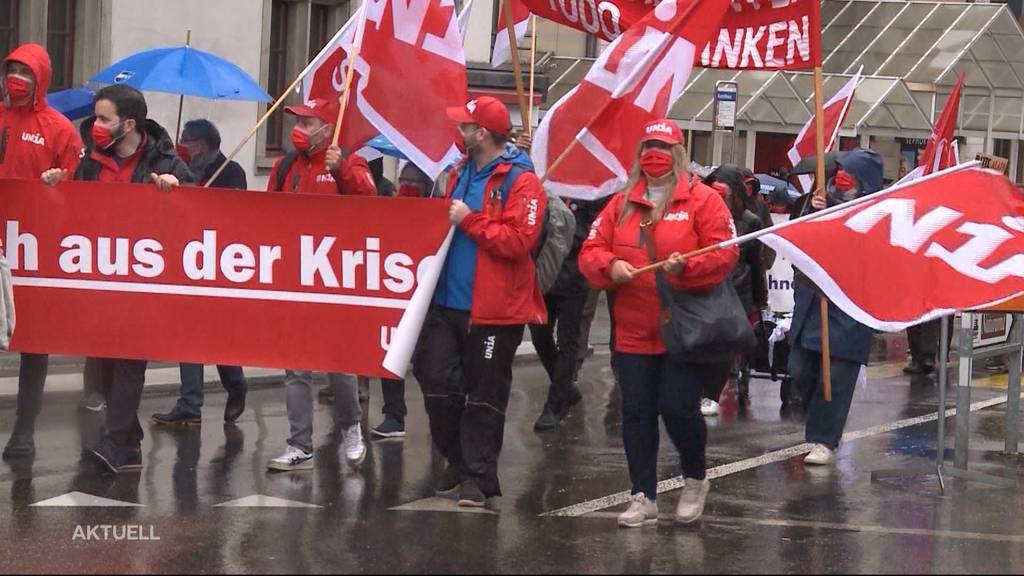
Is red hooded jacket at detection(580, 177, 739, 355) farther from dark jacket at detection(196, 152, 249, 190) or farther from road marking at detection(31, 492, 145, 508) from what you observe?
dark jacket at detection(196, 152, 249, 190)

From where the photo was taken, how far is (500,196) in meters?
7.80

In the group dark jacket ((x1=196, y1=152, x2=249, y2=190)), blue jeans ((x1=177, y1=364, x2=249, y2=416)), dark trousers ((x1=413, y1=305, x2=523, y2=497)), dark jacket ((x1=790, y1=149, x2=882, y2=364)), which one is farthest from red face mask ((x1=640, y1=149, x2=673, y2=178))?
dark jacket ((x1=196, y1=152, x2=249, y2=190))

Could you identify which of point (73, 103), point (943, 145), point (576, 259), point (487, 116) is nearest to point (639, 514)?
point (487, 116)

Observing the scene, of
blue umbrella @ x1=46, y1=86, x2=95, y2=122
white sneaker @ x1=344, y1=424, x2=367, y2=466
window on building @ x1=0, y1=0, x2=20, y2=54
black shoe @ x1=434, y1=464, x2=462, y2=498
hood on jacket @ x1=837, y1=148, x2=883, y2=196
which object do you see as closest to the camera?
black shoe @ x1=434, y1=464, x2=462, y2=498

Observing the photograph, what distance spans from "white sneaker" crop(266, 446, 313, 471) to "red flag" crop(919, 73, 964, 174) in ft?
18.2

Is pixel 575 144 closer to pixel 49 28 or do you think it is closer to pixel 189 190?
pixel 189 190

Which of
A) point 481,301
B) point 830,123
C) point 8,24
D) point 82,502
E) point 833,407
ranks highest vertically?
point 8,24

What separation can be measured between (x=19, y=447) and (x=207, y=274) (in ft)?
4.74

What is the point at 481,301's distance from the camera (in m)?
7.76

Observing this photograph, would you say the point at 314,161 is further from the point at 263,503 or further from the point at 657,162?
the point at 657,162

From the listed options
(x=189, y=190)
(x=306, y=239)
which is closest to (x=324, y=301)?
(x=306, y=239)

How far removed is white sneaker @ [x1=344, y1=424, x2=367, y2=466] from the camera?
9188 mm

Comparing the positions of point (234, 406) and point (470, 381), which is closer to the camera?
point (470, 381)

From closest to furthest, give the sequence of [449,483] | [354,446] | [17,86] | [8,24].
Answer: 1. [449,483]
2. [17,86]
3. [354,446]
4. [8,24]
